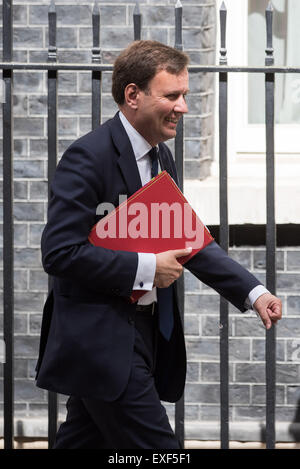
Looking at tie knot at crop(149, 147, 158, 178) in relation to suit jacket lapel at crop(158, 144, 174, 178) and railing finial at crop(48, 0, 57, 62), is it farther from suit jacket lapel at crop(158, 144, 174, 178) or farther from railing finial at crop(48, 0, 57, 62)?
railing finial at crop(48, 0, 57, 62)

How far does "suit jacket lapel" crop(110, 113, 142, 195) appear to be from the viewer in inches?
160

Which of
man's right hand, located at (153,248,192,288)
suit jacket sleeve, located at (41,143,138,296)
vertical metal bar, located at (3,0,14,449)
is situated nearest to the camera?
suit jacket sleeve, located at (41,143,138,296)

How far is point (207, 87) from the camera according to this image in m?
6.15

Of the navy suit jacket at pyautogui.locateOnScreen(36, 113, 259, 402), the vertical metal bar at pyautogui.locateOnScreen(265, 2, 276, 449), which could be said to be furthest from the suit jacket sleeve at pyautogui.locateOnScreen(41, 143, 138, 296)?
the vertical metal bar at pyautogui.locateOnScreen(265, 2, 276, 449)

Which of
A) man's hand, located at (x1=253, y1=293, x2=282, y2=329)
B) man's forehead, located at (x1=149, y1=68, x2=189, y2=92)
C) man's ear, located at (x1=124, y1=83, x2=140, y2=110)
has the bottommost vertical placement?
man's hand, located at (x1=253, y1=293, x2=282, y2=329)

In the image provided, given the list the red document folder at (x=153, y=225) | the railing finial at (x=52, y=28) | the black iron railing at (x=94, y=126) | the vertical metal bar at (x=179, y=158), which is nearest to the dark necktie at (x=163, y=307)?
the red document folder at (x=153, y=225)

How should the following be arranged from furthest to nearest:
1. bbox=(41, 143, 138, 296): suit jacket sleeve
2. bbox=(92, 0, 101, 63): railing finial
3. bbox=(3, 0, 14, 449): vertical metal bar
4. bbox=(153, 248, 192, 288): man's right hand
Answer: bbox=(3, 0, 14, 449): vertical metal bar → bbox=(92, 0, 101, 63): railing finial → bbox=(153, 248, 192, 288): man's right hand → bbox=(41, 143, 138, 296): suit jacket sleeve

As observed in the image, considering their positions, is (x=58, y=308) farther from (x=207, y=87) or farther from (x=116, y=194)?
(x=207, y=87)

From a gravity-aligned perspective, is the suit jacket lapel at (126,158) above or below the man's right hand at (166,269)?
above

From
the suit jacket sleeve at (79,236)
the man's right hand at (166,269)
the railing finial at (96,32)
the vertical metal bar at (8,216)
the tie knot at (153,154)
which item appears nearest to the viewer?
the suit jacket sleeve at (79,236)

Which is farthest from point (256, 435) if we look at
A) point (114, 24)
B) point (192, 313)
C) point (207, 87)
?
point (114, 24)

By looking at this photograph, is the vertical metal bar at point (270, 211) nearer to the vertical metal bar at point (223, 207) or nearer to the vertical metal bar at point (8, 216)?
the vertical metal bar at point (223, 207)

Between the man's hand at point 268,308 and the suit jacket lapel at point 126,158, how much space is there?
23.1 inches

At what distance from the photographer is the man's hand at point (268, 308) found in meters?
4.21
